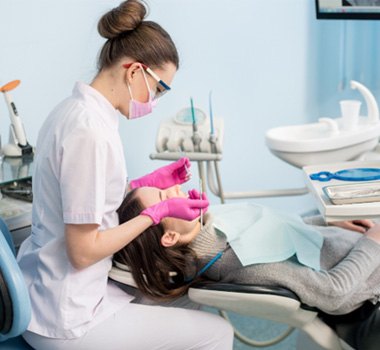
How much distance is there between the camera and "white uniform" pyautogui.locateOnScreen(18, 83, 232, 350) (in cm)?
117

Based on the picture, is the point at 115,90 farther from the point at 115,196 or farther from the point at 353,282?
the point at 353,282

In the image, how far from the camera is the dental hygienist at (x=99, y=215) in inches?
46.2

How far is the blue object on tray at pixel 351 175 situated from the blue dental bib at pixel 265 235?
5.3 inches

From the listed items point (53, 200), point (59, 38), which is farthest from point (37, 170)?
point (59, 38)

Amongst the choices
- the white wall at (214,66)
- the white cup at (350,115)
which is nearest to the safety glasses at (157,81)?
the white wall at (214,66)

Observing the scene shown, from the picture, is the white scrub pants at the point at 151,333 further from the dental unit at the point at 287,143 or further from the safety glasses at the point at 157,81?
the safety glasses at the point at 157,81

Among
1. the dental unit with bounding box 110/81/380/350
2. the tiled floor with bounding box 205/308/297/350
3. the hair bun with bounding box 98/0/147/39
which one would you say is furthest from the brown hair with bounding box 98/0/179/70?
the tiled floor with bounding box 205/308/297/350

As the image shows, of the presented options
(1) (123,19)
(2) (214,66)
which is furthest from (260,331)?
(1) (123,19)

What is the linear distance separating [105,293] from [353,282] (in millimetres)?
540

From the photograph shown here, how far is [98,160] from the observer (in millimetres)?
1167

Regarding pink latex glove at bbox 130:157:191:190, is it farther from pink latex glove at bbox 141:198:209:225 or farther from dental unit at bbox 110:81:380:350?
pink latex glove at bbox 141:198:209:225

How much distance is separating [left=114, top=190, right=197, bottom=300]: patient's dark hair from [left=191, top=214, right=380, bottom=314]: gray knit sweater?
0.15ft

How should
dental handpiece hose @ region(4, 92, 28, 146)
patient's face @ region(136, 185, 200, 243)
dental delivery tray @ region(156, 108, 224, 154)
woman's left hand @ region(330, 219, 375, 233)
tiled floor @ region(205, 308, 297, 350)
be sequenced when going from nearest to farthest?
1. patient's face @ region(136, 185, 200, 243)
2. woman's left hand @ region(330, 219, 375, 233)
3. dental handpiece hose @ region(4, 92, 28, 146)
4. dental delivery tray @ region(156, 108, 224, 154)
5. tiled floor @ region(205, 308, 297, 350)

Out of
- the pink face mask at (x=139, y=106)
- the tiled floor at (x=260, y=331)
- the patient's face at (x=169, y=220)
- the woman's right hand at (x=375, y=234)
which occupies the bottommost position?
the tiled floor at (x=260, y=331)
